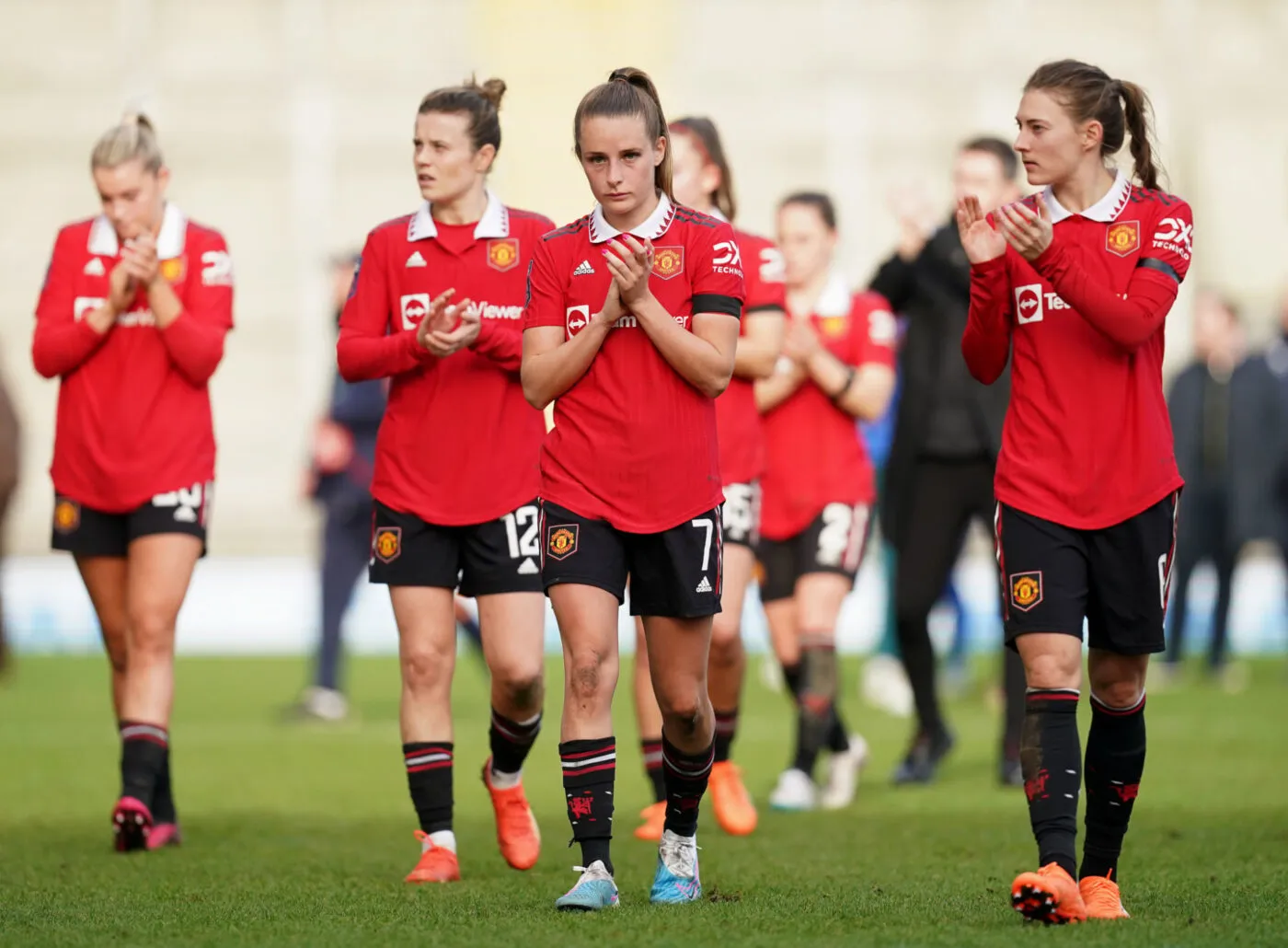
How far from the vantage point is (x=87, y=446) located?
6.90 meters

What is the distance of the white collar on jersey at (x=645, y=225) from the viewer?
540cm

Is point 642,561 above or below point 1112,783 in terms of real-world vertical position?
above

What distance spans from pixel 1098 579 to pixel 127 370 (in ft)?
11.4

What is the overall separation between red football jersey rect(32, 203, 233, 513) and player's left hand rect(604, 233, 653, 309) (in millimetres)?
2273

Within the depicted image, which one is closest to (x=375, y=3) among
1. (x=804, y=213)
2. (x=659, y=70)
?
(x=659, y=70)

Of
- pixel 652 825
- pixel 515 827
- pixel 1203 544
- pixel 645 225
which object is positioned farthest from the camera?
pixel 1203 544

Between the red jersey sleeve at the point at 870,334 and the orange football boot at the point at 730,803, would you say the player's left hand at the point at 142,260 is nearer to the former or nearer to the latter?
the orange football boot at the point at 730,803

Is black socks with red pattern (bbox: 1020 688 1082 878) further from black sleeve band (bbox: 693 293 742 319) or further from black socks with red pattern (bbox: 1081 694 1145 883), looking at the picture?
black sleeve band (bbox: 693 293 742 319)

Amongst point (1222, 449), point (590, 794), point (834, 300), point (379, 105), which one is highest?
point (379, 105)

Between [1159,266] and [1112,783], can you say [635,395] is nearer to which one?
[1159,266]

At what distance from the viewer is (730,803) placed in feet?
24.7

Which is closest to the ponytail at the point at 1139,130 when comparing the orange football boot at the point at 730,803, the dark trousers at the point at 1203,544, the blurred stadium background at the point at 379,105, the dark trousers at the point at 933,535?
the orange football boot at the point at 730,803

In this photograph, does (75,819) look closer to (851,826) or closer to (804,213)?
(851,826)

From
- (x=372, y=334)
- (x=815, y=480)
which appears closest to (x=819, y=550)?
(x=815, y=480)
